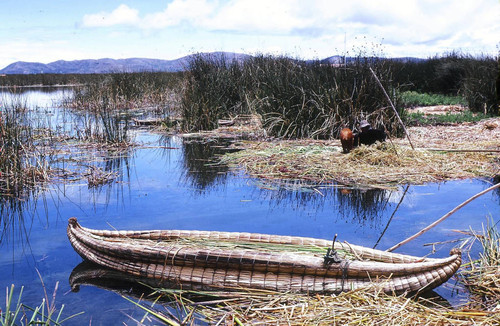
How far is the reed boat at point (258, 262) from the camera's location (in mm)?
3143

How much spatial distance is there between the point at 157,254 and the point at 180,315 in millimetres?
570

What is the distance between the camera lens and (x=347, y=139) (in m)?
7.36

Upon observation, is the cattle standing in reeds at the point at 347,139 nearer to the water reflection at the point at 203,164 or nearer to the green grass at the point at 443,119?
the water reflection at the point at 203,164

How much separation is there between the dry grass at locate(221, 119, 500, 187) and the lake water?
1.17ft

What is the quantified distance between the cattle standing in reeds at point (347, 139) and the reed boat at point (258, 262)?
385 centimetres

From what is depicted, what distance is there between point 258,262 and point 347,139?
437 cm

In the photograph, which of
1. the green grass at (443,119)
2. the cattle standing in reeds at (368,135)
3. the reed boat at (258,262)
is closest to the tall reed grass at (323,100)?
the cattle standing in reeds at (368,135)

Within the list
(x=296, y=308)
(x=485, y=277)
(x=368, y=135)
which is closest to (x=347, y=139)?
(x=368, y=135)

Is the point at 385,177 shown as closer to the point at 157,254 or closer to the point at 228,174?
the point at 228,174

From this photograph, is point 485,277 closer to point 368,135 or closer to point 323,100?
point 368,135

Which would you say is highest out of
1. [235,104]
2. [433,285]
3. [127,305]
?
[235,104]

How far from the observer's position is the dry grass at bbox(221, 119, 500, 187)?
21.3 feet

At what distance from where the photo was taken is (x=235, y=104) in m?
13.0

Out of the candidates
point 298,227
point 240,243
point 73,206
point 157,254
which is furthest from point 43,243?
point 298,227
